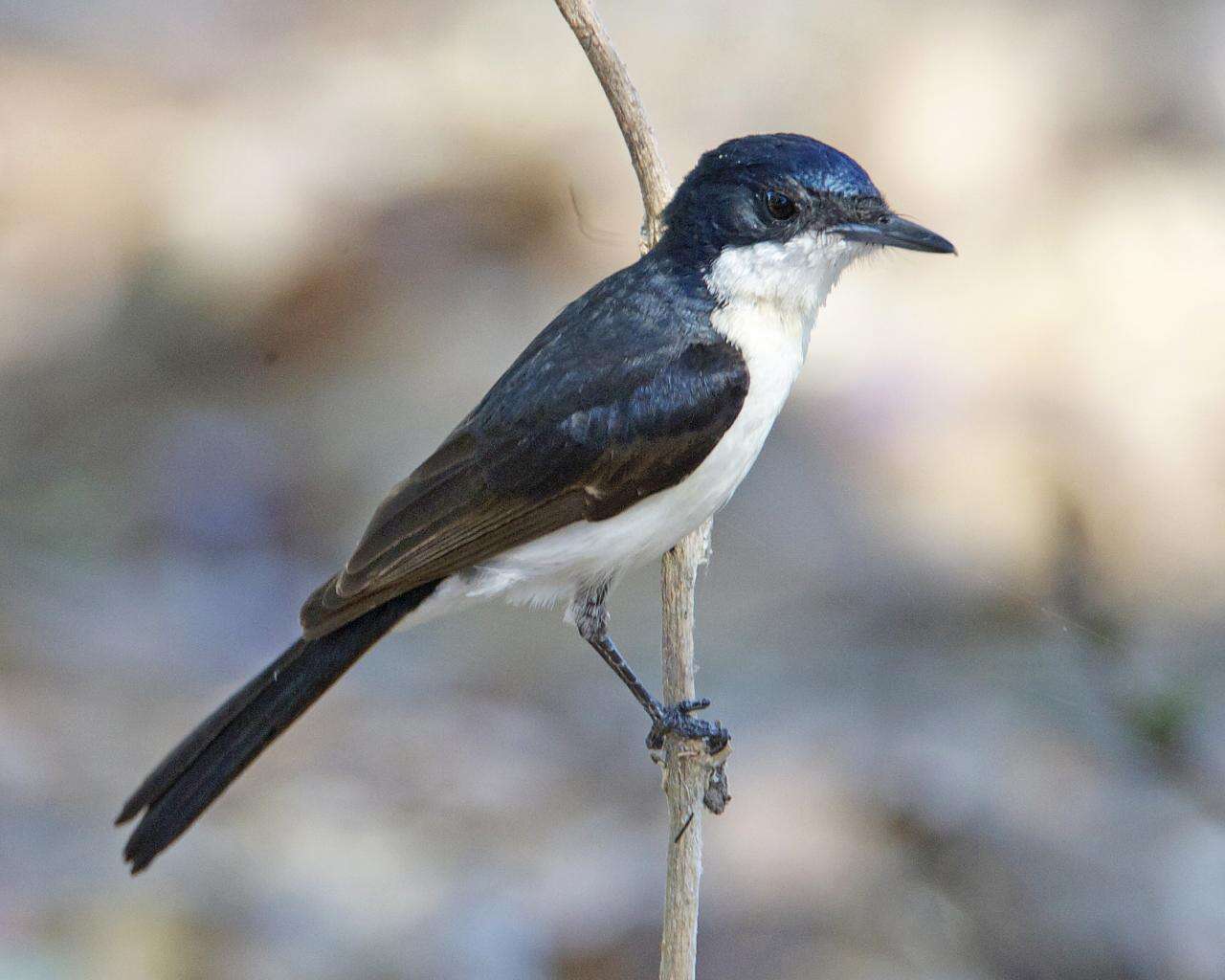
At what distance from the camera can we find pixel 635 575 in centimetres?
538

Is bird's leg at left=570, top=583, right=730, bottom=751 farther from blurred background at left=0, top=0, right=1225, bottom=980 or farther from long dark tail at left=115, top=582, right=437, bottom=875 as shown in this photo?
blurred background at left=0, top=0, right=1225, bottom=980

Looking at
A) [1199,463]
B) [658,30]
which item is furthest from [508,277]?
[1199,463]

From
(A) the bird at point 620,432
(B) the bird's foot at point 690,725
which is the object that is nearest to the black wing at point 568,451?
(A) the bird at point 620,432

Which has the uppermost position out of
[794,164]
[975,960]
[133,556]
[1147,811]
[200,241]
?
[200,241]

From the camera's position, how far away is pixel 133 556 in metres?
5.65

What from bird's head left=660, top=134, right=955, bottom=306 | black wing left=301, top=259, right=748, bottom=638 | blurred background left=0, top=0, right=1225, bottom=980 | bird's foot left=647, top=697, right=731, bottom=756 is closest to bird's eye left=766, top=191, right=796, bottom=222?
bird's head left=660, top=134, right=955, bottom=306

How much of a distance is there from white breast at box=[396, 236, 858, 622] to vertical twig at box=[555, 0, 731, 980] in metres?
0.15

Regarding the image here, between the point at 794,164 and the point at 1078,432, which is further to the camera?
the point at 1078,432

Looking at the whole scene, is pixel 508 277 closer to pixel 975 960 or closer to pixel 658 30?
pixel 658 30

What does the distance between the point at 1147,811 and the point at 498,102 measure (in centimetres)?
359

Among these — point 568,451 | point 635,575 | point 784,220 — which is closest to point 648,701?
point 568,451

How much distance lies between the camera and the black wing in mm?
2994

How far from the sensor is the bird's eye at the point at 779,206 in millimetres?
3000

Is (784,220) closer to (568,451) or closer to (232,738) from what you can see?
(568,451)
